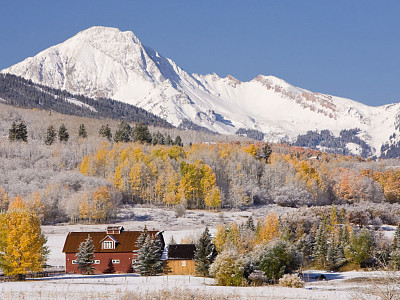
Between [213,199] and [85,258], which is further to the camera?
[213,199]

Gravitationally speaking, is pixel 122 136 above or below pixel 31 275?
above

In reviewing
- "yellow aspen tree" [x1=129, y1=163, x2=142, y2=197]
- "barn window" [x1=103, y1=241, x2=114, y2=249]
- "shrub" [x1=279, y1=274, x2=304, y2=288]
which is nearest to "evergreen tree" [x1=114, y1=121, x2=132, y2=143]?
"yellow aspen tree" [x1=129, y1=163, x2=142, y2=197]

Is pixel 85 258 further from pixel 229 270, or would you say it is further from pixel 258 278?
pixel 229 270

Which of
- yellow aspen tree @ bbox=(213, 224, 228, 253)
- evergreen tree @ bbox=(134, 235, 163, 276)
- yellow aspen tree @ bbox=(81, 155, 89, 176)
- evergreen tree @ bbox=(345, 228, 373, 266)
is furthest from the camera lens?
yellow aspen tree @ bbox=(81, 155, 89, 176)

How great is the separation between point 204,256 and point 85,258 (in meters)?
12.1

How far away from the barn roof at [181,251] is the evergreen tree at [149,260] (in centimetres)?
491

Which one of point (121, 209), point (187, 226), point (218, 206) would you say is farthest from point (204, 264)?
point (218, 206)

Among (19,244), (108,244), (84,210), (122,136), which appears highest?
(122,136)

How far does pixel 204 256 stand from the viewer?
55.9 m

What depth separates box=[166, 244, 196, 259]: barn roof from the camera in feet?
197

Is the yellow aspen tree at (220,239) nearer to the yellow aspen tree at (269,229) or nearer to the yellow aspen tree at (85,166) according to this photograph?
the yellow aspen tree at (269,229)

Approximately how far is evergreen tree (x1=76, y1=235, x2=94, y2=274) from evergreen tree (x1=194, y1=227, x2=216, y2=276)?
35.5 ft

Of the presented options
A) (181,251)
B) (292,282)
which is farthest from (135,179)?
(292,282)

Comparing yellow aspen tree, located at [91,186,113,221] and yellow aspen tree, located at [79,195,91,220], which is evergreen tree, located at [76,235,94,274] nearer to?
yellow aspen tree, located at [91,186,113,221]
